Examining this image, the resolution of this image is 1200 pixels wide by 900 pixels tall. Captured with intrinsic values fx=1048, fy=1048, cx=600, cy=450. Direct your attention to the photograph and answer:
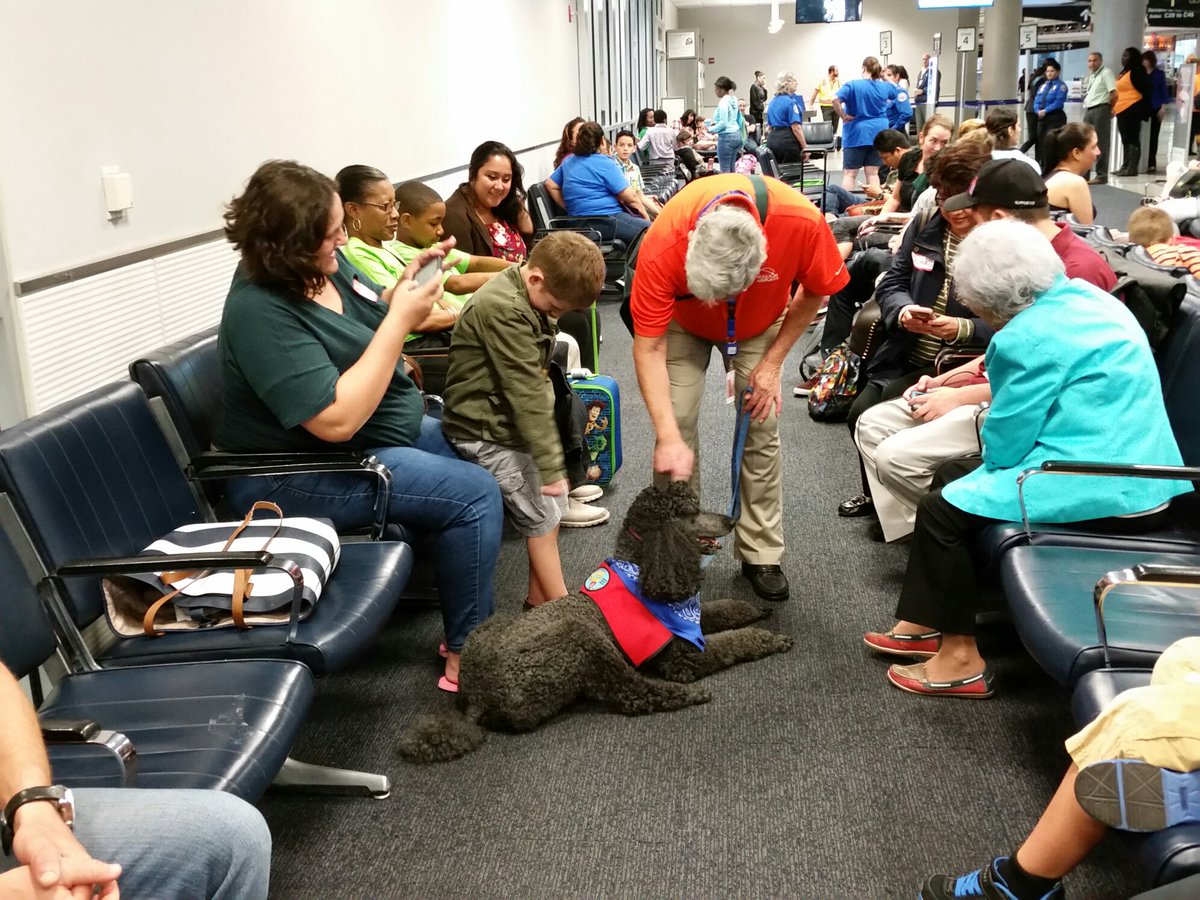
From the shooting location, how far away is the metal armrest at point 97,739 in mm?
1545

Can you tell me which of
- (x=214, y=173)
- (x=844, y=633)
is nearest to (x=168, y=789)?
(x=844, y=633)

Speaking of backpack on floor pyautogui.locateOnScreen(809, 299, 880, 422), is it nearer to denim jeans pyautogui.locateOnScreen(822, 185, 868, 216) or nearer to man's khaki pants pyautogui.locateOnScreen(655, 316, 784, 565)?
man's khaki pants pyautogui.locateOnScreen(655, 316, 784, 565)

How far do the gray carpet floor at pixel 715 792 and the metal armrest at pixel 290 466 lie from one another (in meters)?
0.58

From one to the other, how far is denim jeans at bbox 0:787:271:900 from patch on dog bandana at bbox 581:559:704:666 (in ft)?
3.91

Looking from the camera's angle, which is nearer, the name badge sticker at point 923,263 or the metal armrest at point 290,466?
the metal armrest at point 290,466

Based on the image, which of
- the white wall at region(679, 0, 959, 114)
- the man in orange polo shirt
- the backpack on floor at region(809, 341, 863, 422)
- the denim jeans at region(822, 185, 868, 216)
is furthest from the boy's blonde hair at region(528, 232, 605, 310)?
the white wall at region(679, 0, 959, 114)

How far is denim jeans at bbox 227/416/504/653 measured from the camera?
2473 mm

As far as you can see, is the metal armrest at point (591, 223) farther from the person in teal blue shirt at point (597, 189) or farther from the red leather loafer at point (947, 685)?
the red leather loafer at point (947, 685)

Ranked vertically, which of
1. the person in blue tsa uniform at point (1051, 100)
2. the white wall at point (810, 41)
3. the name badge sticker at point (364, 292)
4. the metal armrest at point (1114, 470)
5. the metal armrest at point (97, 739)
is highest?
the white wall at point (810, 41)

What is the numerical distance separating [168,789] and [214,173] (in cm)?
250

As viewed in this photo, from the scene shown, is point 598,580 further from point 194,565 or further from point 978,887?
point 978,887

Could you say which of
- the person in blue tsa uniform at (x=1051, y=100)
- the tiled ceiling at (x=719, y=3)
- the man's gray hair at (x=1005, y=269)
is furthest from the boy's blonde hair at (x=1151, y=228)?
the tiled ceiling at (x=719, y=3)

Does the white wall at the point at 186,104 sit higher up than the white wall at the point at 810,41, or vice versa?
the white wall at the point at 810,41

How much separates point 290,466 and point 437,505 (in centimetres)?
35
